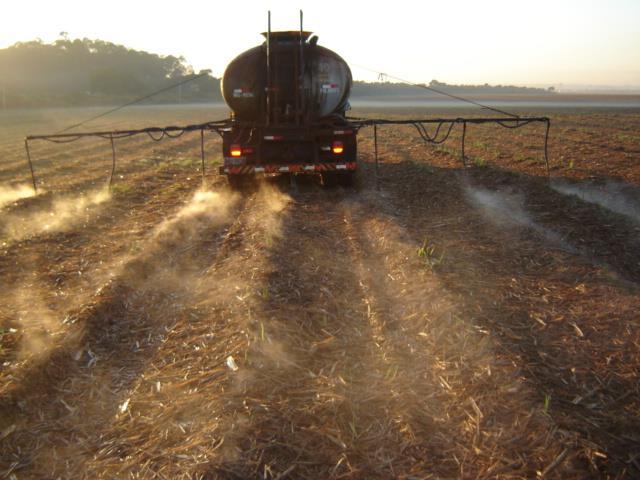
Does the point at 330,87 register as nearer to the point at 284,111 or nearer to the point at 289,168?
the point at 284,111

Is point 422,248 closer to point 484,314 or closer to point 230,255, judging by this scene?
point 484,314

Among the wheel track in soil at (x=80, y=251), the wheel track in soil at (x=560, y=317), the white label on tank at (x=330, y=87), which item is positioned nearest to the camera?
the wheel track in soil at (x=560, y=317)

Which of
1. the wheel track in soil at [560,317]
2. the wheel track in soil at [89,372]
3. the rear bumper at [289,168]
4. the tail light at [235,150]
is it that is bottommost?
the wheel track in soil at [89,372]

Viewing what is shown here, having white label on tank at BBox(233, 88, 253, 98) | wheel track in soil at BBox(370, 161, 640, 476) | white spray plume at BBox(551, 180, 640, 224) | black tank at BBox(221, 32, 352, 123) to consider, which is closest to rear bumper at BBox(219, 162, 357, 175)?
black tank at BBox(221, 32, 352, 123)

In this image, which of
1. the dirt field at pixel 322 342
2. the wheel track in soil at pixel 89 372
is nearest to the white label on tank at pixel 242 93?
the dirt field at pixel 322 342

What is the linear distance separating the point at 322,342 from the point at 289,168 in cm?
721

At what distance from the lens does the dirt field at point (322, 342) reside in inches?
138

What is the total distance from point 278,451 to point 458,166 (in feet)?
41.3

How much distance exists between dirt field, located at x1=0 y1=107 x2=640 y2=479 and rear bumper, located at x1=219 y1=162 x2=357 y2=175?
1.64 m

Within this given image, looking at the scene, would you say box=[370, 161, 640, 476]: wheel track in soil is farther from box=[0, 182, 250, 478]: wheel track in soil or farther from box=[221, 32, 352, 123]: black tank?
box=[221, 32, 352, 123]: black tank

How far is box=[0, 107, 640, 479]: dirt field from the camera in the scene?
3.50 m

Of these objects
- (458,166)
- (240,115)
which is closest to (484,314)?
(240,115)

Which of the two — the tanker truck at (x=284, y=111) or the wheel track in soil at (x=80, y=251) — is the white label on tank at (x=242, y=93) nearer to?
the tanker truck at (x=284, y=111)

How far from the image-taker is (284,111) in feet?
38.6
